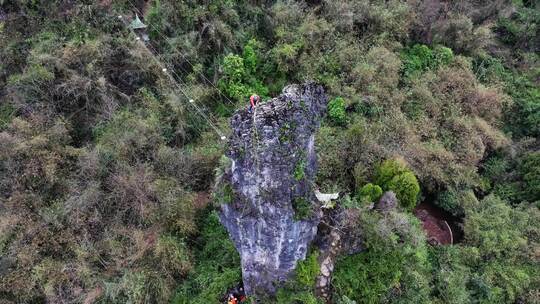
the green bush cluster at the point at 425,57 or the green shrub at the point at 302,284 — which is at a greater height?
the green bush cluster at the point at 425,57

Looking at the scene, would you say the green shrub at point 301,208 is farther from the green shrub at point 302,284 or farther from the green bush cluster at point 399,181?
the green bush cluster at point 399,181

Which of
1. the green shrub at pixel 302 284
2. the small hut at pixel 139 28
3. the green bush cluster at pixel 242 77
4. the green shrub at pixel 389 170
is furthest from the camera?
the small hut at pixel 139 28

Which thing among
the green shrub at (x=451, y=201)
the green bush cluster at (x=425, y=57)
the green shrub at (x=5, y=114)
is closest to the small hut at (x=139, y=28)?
the green shrub at (x=5, y=114)

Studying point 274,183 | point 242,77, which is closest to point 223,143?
point 242,77

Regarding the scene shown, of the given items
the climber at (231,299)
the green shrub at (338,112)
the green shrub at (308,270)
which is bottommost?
the climber at (231,299)

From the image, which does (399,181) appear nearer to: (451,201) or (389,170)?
(389,170)

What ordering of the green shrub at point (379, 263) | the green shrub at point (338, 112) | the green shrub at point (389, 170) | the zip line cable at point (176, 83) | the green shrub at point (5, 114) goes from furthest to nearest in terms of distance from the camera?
the green shrub at point (338, 112) → the zip line cable at point (176, 83) → the green shrub at point (5, 114) → the green shrub at point (389, 170) → the green shrub at point (379, 263)

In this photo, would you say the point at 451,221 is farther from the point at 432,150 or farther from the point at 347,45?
the point at 347,45
